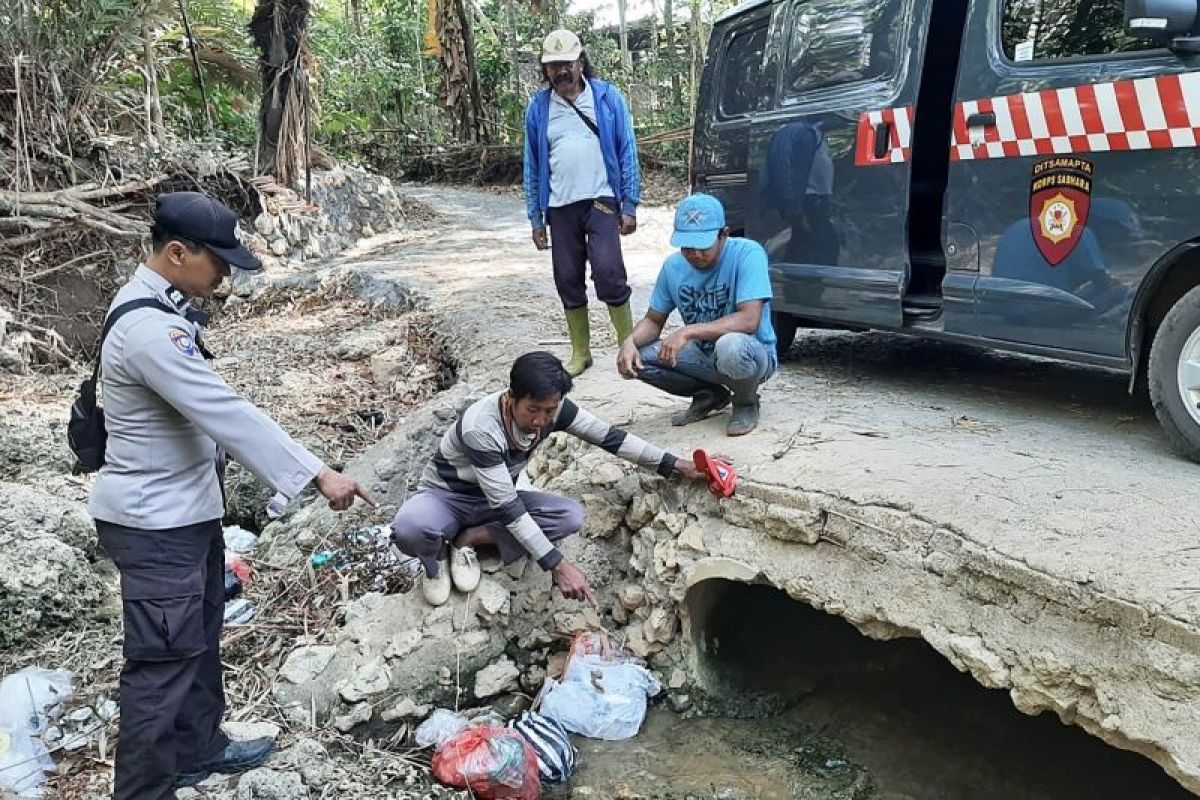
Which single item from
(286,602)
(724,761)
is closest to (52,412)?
(286,602)

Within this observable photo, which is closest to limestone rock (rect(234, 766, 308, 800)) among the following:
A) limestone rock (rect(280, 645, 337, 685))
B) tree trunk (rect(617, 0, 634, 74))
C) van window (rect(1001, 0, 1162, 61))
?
limestone rock (rect(280, 645, 337, 685))

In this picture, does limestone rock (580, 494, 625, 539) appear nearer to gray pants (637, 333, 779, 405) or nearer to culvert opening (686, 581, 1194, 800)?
culvert opening (686, 581, 1194, 800)

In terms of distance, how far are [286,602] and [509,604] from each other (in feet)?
3.57

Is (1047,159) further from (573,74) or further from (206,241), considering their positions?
(206,241)

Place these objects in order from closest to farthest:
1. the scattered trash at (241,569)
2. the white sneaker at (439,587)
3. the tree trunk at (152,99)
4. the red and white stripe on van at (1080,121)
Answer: the red and white stripe on van at (1080,121) < the white sneaker at (439,587) < the scattered trash at (241,569) < the tree trunk at (152,99)

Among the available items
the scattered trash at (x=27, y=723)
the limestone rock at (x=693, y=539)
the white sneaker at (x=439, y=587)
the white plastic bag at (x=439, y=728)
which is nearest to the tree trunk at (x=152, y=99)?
the scattered trash at (x=27, y=723)

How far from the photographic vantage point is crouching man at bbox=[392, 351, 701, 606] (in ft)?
11.2

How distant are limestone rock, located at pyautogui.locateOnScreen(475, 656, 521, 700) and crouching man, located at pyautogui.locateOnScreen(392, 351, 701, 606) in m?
0.34

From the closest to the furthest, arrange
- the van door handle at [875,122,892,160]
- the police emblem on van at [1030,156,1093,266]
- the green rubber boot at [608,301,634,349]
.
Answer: the police emblem on van at [1030,156,1093,266], the van door handle at [875,122,892,160], the green rubber boot at [608,301,634,349]

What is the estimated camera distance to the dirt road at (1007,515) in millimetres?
2541

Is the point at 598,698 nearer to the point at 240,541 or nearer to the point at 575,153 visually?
the point at 240,541

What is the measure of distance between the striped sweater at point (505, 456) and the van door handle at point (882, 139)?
172 cm

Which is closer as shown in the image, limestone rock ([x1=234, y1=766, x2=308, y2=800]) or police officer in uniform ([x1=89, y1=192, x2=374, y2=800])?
police officer in uniform ([x1=89, y1=192, x2=374, y2=800])

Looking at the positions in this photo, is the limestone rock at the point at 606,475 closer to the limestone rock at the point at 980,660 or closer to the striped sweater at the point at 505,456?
the striped sweater at the point at 505,456
